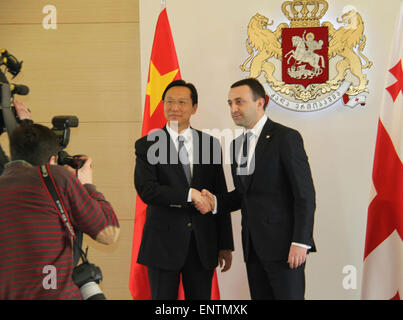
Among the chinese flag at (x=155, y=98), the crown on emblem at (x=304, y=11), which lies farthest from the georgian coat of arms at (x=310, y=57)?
the chinese flag at (x=155, y=98)

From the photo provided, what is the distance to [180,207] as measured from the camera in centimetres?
269

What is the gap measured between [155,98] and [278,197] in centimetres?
124

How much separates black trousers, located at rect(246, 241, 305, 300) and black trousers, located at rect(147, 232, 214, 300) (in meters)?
0.26

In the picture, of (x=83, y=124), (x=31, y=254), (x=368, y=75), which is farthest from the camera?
(x=83, y=124)

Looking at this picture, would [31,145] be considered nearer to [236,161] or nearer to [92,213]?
[92,213]

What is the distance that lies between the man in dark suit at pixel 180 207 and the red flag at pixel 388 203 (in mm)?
977

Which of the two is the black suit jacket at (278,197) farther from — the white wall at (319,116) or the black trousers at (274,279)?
the white wall at (319,116)

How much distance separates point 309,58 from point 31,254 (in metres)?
2.55

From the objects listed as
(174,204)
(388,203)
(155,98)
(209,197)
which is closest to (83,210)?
(174,204)

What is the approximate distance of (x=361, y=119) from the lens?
354cm

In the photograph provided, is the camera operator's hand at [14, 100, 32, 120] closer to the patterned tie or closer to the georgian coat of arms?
the patterned tie

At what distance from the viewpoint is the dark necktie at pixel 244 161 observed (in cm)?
264

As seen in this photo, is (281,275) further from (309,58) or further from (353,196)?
(309,58)

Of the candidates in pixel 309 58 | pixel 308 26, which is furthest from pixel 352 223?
pixel 308 26
